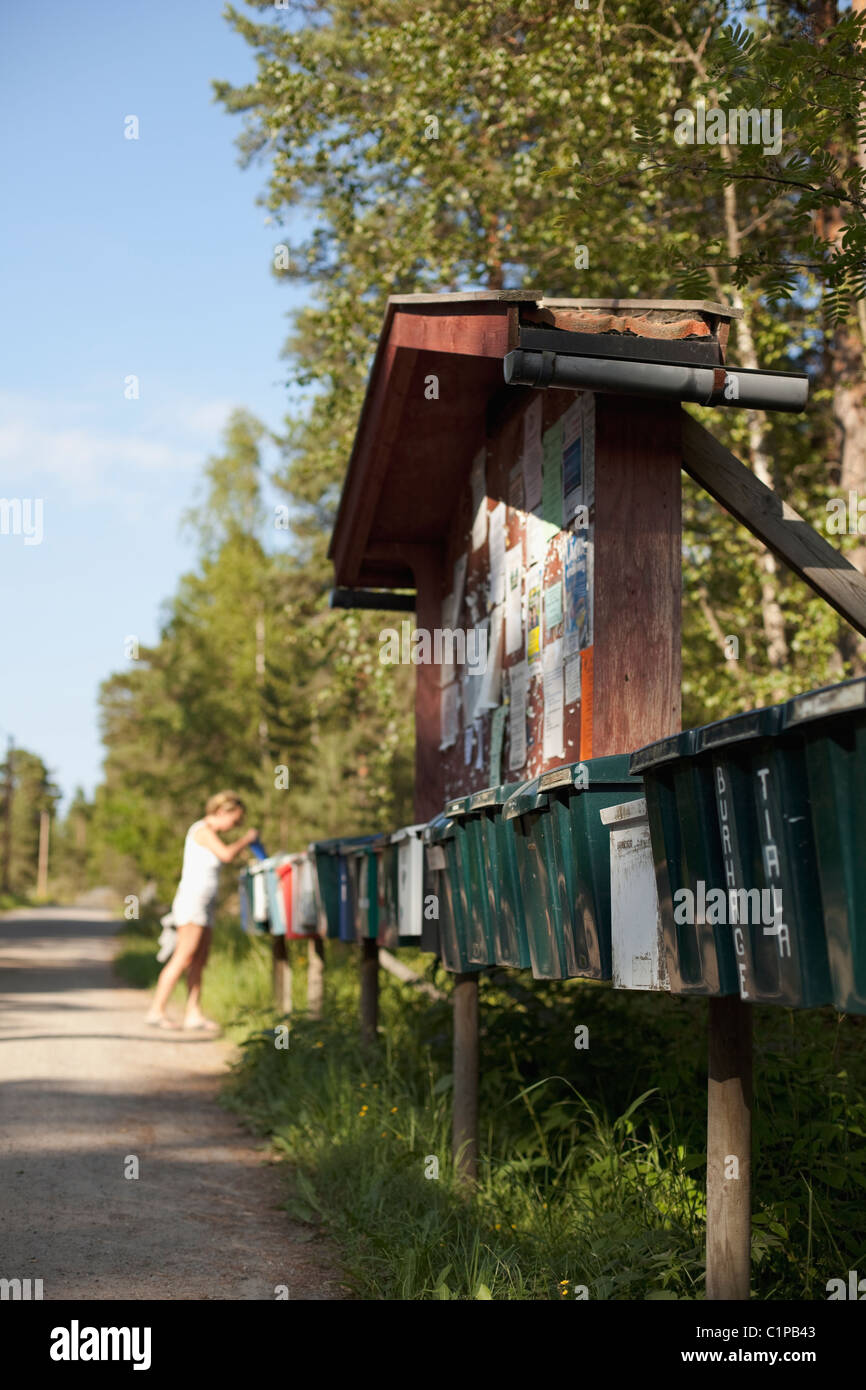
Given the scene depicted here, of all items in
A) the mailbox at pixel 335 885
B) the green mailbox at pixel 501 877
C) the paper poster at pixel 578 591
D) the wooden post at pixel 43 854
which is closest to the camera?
the green mailbox at pixel 501 877

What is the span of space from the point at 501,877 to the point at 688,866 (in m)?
1.67

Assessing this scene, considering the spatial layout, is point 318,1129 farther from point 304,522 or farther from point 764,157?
point 304,522

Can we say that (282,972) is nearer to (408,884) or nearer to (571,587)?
(408,884)

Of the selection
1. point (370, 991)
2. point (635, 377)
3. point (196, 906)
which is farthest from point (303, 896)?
point (635, 377)

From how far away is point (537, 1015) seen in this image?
663 cm

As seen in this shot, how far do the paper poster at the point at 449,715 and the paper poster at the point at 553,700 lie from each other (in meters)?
1.86

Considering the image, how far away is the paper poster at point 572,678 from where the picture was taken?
470 centimetres

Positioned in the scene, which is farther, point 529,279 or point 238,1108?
point 529,279

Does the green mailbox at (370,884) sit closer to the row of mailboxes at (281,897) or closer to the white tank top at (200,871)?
the row of mailboxes at (281,897)

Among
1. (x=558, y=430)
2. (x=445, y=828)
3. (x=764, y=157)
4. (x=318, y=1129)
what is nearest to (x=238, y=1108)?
(x=318, y=1129)

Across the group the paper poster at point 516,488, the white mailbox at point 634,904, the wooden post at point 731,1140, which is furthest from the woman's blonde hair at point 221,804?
the wooden post at point 731,1140

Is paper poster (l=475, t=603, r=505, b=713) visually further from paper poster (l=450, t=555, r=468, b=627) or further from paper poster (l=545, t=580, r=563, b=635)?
paper poster (l=450, t=555, r=468, b=627)

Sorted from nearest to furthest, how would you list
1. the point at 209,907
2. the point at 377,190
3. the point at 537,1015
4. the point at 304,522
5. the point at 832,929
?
the point at 832,929
the point at 537,1015
the point at 209,907
the point at 377,190
the point at 304,522
